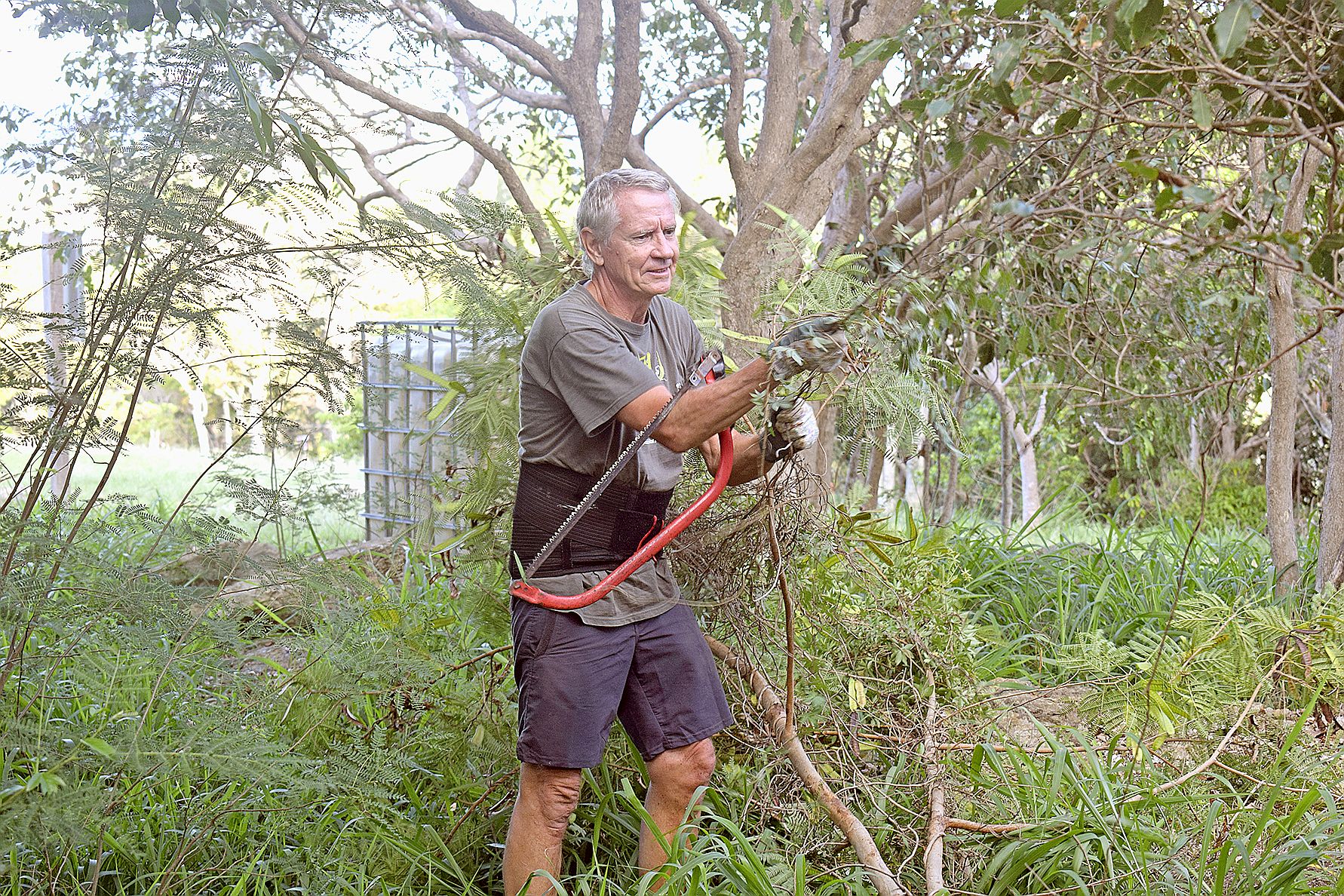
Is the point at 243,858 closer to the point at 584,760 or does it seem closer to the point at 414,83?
the point at 584,760

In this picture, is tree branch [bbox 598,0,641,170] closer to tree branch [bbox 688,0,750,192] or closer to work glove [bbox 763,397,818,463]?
tree branch [bbox 688,0,750,192]

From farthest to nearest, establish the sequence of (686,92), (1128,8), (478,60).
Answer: (478,60), (686,92), (1128,8)

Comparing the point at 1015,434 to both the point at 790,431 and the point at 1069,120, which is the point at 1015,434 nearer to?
the point at 1069,120

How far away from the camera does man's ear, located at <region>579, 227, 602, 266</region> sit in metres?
2.42

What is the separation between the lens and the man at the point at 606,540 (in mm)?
2268

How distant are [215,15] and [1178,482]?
895cm

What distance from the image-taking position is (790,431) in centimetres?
221

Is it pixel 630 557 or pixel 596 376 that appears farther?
pixel 630 557

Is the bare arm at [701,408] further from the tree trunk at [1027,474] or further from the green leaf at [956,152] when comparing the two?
the tree trunk at [1027,474]

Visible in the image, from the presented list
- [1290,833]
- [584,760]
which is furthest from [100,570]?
[1290,833]

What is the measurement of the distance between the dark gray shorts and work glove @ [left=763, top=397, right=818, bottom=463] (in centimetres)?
48

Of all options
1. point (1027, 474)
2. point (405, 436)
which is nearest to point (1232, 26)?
point (405, 436)

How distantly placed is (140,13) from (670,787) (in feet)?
6.00

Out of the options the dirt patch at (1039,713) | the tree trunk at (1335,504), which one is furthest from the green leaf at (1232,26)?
the tree trunk at (1335,504)
